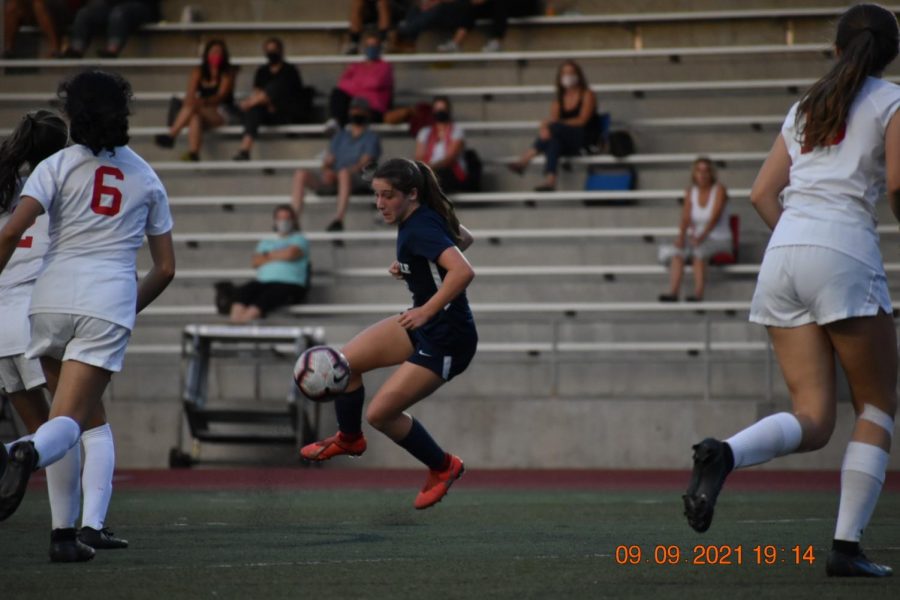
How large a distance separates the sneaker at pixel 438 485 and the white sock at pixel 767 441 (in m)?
3.06

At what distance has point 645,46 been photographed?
61.6 feet

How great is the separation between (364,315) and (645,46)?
5.14 m

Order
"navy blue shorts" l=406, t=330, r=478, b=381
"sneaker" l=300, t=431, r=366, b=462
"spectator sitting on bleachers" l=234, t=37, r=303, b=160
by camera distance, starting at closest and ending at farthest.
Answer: "navy blue shorts" l=406, t=330, r=478, b=381 → "sneaker" l=300, t=431, r=366, b=462 → "spectator sitting on bleachers" l=234, t=37, r=303, b=160

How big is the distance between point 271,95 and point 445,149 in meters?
2.51

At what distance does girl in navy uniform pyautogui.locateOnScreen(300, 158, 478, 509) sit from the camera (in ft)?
25.7

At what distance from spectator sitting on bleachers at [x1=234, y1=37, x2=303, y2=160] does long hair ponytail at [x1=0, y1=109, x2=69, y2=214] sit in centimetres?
1125

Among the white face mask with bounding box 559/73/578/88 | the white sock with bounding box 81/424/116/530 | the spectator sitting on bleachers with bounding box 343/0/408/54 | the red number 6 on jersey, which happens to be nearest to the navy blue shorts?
the white sock with bounding box 81/424/116/530

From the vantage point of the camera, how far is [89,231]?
6.18 m

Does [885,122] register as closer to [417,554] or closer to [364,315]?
[417,554]

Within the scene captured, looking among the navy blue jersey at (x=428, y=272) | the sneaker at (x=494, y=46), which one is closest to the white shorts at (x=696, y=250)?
the sneaker at (x=494, y=46)

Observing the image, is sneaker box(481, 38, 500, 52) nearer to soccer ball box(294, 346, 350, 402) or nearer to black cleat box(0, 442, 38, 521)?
soccer ball box(294, 346, 350, 402)

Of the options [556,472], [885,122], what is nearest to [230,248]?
[556,472]

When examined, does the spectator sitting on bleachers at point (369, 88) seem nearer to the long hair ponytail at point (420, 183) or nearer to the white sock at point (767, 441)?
the long hair ponytail at point (420, 183)

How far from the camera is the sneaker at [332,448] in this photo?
8.06 m
